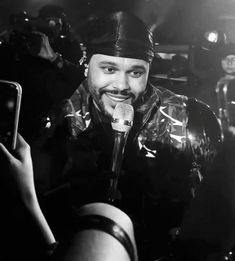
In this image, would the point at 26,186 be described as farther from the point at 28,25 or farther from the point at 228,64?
the point at 228,64

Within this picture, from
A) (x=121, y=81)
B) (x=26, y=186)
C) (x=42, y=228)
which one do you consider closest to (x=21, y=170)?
(x=26, y=186)

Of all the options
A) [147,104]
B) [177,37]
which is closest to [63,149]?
[147,104]

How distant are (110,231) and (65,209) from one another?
0.34 metres

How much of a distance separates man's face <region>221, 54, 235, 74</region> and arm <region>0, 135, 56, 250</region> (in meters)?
0.65

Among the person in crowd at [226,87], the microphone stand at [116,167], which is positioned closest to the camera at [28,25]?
the microphone stand at [116,167]

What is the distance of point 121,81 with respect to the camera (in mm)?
940

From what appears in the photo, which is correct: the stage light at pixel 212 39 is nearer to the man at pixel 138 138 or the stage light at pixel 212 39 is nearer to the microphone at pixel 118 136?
the man at pixel 138 138

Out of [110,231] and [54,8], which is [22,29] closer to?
[54,8]

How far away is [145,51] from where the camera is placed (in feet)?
3.06

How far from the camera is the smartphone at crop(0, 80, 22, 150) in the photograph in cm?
77

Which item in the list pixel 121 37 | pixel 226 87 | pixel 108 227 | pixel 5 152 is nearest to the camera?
pixel 108 227

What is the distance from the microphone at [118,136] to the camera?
904mm

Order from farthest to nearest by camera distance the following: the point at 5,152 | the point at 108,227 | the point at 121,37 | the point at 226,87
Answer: the point at 226,87 < the point at 121,37 < the point at 5,152 < the point at 108,227

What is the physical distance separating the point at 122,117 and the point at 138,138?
0.31ft
